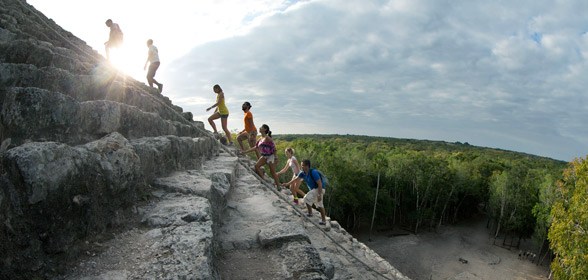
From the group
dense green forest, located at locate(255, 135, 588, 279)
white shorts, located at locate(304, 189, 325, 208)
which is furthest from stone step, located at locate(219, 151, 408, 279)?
dense green forest, located at locate(255, 135, 588, 279)

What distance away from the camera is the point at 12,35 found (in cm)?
826

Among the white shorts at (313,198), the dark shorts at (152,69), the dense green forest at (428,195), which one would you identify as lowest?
the dense green forest at (428,195)

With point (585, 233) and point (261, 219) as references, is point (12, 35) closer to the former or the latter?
point (261, 219)

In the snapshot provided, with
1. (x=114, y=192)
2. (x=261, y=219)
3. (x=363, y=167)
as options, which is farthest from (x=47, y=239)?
(x=363, y=167)

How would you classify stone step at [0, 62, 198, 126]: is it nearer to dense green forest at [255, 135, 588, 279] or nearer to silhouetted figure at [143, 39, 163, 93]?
silhouetted figure at [143, 39, 163, 93]

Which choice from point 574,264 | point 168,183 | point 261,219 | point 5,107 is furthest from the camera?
point 574,264

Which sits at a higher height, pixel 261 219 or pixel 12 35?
pixel 12 35

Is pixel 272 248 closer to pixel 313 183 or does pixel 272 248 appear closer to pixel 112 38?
pixel 313 183

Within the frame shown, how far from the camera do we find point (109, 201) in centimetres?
498

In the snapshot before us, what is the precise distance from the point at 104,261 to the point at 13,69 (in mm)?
4374

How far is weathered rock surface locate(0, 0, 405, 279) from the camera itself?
384 centimetres

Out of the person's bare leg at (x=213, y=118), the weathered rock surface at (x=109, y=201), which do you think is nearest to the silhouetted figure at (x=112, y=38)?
the weathered rock surface at (x=109, y=201)

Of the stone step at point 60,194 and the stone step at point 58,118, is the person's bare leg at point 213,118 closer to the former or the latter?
the stone step at point 58,118

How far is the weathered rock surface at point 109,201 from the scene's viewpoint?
384cm
